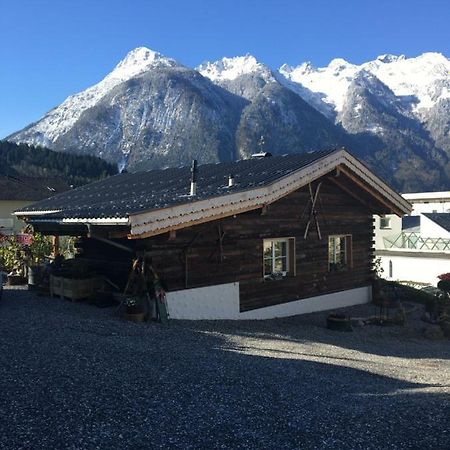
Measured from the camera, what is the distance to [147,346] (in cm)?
910

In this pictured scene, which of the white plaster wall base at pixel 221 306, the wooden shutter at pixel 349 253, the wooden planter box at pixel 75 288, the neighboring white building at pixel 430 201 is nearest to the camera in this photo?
the white plaster wall base at pixel 221 306

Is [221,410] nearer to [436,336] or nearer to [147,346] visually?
[147,346]

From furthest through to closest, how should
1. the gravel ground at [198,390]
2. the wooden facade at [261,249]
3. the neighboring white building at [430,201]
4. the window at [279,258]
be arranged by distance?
the neighboring white building at [430,201]
the window at [279,258]
the wooden facade at [261,249]
the gravel ground at [198,390]

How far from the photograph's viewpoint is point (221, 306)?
536 inches

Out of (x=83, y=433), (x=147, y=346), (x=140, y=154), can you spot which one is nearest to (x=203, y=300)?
(x=147, y=346)

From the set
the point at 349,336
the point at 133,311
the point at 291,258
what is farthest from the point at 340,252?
the point at 133,311

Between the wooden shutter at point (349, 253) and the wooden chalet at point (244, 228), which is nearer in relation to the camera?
the wooden chalet at point (244, 228)

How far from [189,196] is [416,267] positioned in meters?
20.3

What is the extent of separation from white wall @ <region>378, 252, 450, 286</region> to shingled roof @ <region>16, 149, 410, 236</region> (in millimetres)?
10760

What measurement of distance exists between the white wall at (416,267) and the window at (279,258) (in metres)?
15.0

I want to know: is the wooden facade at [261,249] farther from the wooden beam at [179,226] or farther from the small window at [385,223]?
the small window at [385,223]

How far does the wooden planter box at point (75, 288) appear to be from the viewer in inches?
522

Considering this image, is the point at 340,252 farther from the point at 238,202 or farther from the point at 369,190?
the point at 238,202

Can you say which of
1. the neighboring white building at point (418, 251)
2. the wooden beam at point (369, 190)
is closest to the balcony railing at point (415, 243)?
the neighboring white building at point (418, 251)
